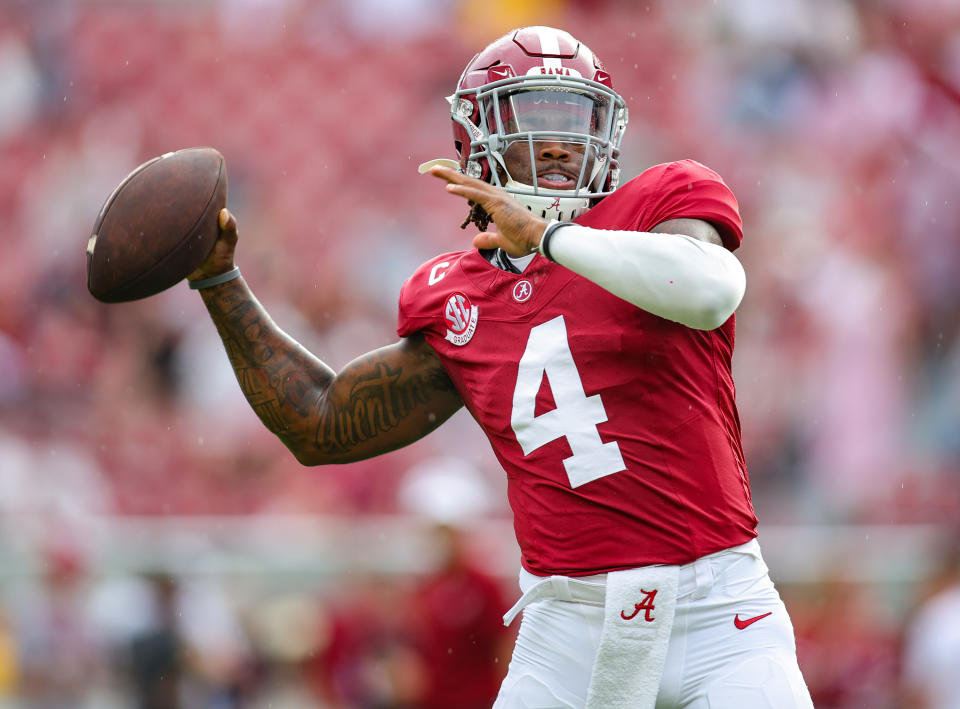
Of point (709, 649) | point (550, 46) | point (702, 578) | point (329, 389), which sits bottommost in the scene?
point (709, 649)

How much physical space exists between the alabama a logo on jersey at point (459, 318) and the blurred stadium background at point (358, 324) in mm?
3156

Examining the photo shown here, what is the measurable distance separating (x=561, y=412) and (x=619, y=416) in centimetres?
11

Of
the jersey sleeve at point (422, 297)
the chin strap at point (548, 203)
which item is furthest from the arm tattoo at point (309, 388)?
the chin strap at point (548, 203)

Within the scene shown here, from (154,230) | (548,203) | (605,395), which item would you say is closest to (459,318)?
(548,203)

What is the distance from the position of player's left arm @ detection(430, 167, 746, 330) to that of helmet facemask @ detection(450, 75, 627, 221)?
253 millimetres

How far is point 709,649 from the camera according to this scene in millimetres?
2629

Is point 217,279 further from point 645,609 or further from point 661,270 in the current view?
point 645,609

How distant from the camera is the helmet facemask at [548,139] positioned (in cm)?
285

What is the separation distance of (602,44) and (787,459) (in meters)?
3.11

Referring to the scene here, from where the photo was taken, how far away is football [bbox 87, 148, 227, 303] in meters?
3.07

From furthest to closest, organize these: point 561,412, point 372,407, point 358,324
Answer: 1. point 358,324
2. point 372,407
3. point 561,412

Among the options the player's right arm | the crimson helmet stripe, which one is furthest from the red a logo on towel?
the crimson helmet stripe

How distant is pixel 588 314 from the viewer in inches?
107

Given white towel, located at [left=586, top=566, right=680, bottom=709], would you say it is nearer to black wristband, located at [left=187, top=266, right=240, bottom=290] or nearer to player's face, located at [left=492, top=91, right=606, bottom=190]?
player's face, located at [left=492, top=91, right=606, bottom=190]
